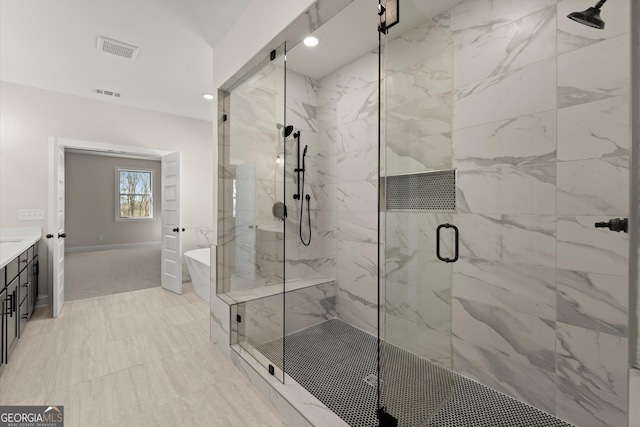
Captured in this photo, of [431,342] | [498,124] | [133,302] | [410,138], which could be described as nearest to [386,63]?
[410,138]

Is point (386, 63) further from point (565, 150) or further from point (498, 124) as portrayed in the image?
point (565, 150)

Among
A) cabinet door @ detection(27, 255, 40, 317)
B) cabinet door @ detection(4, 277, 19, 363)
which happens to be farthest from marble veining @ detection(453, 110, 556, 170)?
cabinet door @ detection(27, 255, 40, 317)

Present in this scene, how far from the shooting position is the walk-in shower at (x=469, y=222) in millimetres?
1452

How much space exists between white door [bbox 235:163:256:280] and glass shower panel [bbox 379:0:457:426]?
1184mm

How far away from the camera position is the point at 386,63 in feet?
4.57

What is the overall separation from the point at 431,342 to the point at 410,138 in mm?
1115

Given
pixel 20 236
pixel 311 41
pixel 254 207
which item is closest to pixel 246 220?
pixel 254 207

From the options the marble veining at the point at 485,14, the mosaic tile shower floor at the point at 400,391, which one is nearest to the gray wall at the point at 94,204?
the mosaic tile shower floor at the point at 400,391

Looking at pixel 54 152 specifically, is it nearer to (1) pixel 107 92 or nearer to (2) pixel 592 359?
(1) pixel 107 92

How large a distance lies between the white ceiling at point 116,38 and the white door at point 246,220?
1227 millimetres

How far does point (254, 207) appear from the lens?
7.52 ft

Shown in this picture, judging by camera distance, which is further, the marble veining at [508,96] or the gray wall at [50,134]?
the gray wall at [50,134]

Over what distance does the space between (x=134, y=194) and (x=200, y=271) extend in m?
5.73

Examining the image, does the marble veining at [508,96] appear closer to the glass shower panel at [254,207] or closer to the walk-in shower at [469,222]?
the walk-in shower at [469,222]
